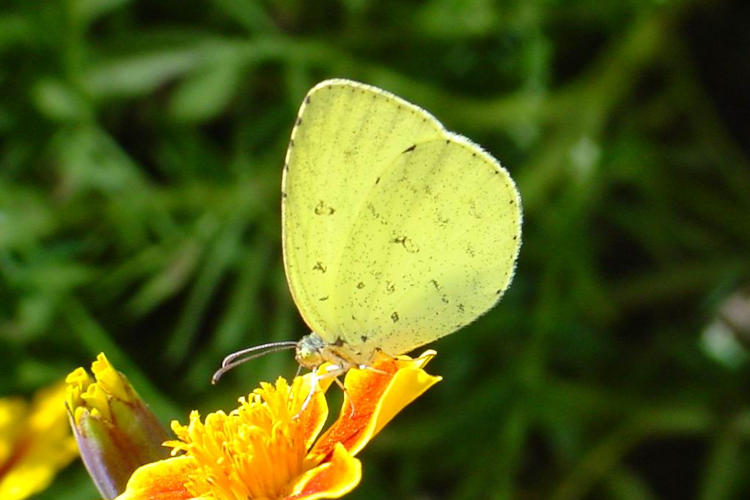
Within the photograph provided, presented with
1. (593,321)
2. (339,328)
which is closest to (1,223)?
(339,328)

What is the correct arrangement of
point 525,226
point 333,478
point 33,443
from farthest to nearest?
point 525,226 < point 33,443 < point 333,478

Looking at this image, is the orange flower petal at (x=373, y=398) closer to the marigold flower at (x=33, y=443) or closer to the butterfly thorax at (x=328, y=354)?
the butterfly thorax at (x=328, y=354)

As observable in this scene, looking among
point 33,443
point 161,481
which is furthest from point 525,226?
point 161,481

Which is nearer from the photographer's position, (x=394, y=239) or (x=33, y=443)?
(x=394, y=239)

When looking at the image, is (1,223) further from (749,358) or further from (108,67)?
(749,358)

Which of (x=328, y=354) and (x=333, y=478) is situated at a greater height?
(x=328, y=354)

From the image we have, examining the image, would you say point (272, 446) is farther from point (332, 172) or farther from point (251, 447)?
point (332, 172)

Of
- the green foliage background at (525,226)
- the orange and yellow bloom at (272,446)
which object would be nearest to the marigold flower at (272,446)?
the orange and yellow bloom at (272,446)

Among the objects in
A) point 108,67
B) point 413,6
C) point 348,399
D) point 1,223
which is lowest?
point 348,399
